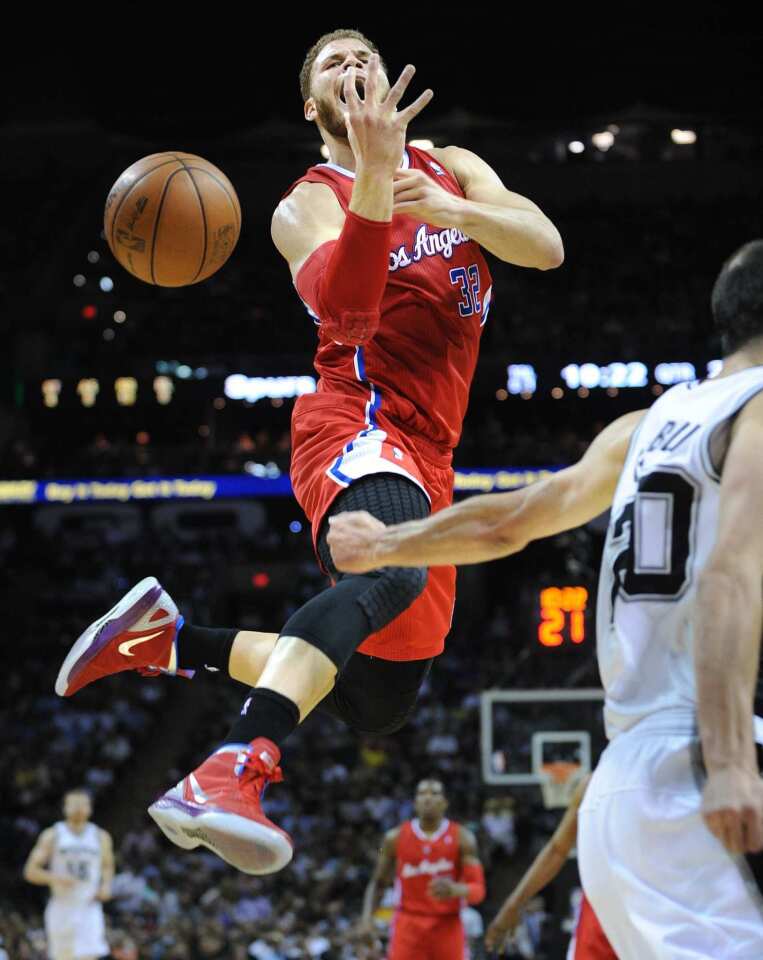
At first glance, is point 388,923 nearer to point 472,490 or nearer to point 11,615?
point 472,490

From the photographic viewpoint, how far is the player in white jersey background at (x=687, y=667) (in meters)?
2.77

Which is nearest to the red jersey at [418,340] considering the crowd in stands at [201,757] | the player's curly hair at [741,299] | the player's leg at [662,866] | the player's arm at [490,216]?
the player's arm at [490,216]

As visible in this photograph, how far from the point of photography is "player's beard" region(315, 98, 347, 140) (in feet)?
15.5

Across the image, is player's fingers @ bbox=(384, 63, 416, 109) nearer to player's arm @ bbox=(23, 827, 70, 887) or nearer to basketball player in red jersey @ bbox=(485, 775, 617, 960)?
basketball player in red jersey @ bbox=(485, 775, 617, 960)

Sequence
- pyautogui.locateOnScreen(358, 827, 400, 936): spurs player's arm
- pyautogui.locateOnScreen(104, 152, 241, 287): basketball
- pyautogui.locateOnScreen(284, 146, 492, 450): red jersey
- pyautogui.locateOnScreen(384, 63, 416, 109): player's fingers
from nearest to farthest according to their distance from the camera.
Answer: pyautogui.locateOnScreen(384, 63, 416, 109): player's fingers → pyautogui.locateOnScreen(284, 146, 492, 450): red jersey → pyautogui.locateOnScreen(104, 152, 241, 287): basketball → pyautogui.locateOnScreen(358, 827, 400, 936): spurs player's arm

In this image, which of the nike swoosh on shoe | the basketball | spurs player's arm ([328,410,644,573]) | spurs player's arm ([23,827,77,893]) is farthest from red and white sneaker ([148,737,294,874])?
spurs player's arm ([23,827,77,893])

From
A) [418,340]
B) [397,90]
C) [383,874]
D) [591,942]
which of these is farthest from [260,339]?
[397,90]

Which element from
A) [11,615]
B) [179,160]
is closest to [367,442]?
[179,160]

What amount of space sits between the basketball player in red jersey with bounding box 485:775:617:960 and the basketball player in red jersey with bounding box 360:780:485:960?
1.85 meters

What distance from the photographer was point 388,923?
1298 centimetres

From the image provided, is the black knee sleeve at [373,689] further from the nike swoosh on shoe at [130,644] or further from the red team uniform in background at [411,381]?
the nike swoosh on shoe at [130,644]

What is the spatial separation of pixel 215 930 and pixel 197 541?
13301 millimetres

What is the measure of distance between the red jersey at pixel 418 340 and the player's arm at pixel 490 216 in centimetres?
26

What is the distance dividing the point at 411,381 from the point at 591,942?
9.02 feet
